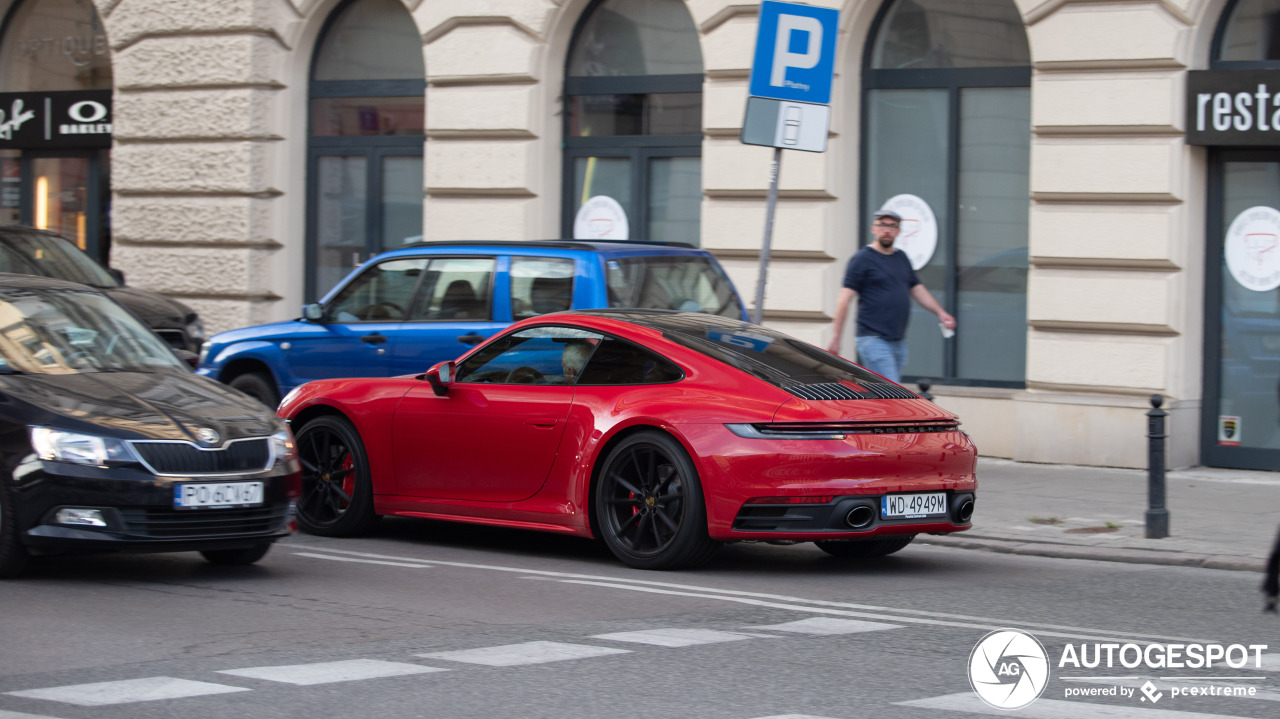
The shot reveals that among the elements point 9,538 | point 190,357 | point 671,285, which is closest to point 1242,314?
point 671,285

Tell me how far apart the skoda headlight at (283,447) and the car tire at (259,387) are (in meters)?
4.71

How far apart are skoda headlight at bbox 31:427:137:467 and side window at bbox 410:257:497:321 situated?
4.09 meters

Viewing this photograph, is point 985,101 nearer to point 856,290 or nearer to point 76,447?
point 856,290

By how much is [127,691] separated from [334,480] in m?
4.36

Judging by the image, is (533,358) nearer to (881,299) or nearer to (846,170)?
(881,299)

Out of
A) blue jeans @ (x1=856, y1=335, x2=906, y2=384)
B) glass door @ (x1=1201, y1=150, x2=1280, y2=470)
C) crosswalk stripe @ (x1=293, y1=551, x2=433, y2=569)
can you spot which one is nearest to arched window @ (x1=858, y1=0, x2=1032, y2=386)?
glass door @ (x1=1201, y1=150, x2=1280, y2=470)

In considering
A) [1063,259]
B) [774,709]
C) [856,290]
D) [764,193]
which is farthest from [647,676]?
[764,193]

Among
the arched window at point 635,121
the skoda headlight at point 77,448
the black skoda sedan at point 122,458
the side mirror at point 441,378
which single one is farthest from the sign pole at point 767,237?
the skoda headlight at point 77,448

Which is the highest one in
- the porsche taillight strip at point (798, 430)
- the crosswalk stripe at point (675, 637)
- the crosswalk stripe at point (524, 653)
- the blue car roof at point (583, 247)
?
the blue car roof at point (583, 247)

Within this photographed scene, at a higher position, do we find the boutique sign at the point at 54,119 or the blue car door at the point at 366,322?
the boutique sign at the point at 54,119

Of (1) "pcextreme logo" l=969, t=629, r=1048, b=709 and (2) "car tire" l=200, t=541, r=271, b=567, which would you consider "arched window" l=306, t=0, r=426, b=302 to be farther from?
(1) "pcextreme logo" l=969, t=629, r=1048, b=709

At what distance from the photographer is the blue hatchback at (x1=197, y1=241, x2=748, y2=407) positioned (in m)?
10.8

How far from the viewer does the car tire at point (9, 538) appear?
7410 mm

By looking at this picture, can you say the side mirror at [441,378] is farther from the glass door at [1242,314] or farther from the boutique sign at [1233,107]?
the glass door at [1242,314]
